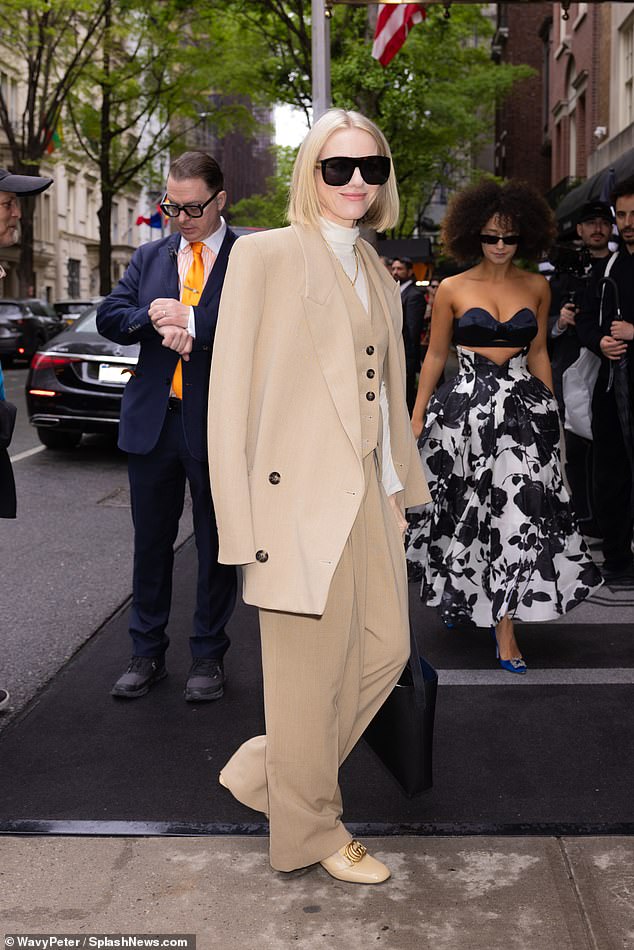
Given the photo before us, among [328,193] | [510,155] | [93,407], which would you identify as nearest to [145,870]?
[328,193]

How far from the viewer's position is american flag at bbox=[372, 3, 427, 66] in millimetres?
11172

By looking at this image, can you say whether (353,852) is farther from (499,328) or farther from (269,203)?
(269,203)

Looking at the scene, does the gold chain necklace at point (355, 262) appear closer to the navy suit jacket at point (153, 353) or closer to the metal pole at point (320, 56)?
the navy suit jacket at point (153, 353)

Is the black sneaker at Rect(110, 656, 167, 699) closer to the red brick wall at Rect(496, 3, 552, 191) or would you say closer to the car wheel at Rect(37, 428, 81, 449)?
the car wheel at Rect(37, 428, 81, 449)

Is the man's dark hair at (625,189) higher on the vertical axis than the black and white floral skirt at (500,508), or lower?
higher

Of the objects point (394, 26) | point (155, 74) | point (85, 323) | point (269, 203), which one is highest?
point (155, 74)

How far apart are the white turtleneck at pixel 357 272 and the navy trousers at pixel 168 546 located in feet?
4.49

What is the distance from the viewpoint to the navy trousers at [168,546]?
4422 millimetres

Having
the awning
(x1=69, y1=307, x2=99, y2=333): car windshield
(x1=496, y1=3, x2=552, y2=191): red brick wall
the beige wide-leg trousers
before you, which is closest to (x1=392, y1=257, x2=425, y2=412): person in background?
the awning

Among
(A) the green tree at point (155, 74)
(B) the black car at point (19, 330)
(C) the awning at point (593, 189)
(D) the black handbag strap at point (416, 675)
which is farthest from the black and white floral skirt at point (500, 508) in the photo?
(B) the black car at point (19, 330)

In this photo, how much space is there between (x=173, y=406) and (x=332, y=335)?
1625 mm

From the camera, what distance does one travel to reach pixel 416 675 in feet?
10.2

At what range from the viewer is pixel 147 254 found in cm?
448

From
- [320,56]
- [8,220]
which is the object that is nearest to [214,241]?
[8,220]
